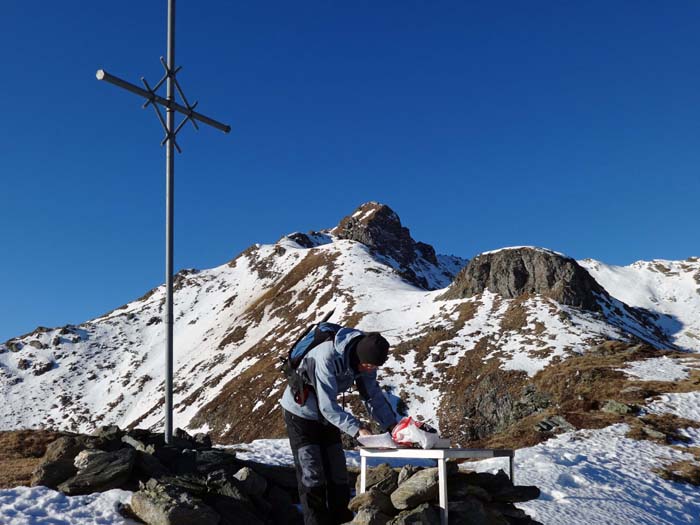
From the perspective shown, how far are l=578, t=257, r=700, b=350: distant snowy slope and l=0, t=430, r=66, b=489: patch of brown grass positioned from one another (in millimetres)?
74948

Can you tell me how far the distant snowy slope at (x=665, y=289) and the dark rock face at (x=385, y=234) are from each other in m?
45.0

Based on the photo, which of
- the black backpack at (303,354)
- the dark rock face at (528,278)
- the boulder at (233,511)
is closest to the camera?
the black backpack at (303,354)

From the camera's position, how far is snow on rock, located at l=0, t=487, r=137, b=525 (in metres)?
8.47

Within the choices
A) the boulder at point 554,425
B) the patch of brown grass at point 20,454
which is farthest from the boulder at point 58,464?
the boulder at point 554,425

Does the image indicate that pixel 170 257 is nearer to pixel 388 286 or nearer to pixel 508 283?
pixel 508 283

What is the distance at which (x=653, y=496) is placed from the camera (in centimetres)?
1307

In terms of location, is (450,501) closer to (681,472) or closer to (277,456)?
(277,456)

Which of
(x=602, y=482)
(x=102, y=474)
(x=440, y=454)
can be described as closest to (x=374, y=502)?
(x=440, y=454)

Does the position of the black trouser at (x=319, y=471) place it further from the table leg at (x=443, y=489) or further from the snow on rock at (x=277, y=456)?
the snow on rock at (x=277, y=456)

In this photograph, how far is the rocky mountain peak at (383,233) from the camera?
147000 mm

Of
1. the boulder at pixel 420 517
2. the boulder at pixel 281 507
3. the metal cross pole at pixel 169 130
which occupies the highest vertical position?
the metal cross pole at pixel 169 130

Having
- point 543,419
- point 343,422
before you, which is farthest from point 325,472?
point 543,419

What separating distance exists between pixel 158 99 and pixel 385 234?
140 metres

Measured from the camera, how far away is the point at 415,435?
6.48 m
